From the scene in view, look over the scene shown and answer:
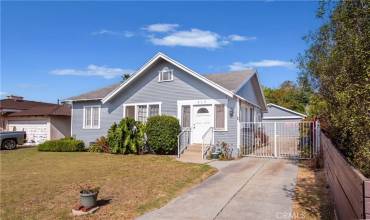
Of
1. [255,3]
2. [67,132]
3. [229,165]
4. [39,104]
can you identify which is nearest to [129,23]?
[255,3]

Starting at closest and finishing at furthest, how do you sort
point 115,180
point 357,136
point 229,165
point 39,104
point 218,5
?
1. point 357,136
2. point 115,180
3. point 229,165
4. point 218,5
5. point 39,104

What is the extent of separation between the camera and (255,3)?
14.3 m

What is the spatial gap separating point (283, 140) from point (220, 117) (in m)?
3.55

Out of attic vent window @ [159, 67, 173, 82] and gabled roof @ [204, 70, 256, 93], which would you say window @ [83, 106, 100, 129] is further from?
gabled roof @ [204, 70, 256, 93]

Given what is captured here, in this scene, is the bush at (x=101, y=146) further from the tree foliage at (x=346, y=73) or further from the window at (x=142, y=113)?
the tree foliage at (x=346, y=73)

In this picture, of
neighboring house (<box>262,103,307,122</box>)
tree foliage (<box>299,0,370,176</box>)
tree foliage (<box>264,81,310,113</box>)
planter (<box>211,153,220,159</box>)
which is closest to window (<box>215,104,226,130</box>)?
planter (<box>211,153,220,159</box>)

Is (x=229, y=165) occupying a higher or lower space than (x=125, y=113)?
lower

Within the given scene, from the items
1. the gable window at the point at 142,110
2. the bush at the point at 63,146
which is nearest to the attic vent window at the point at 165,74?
the gable window at the point at 142,110

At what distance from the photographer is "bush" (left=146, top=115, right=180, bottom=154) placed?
16.8m

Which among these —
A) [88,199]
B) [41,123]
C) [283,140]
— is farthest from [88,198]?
[41,123]

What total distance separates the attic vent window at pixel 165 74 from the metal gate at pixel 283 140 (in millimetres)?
5112

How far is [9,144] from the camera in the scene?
23.5 metres

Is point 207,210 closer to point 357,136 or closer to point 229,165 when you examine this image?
point 357,136

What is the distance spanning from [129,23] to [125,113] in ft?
18.1
